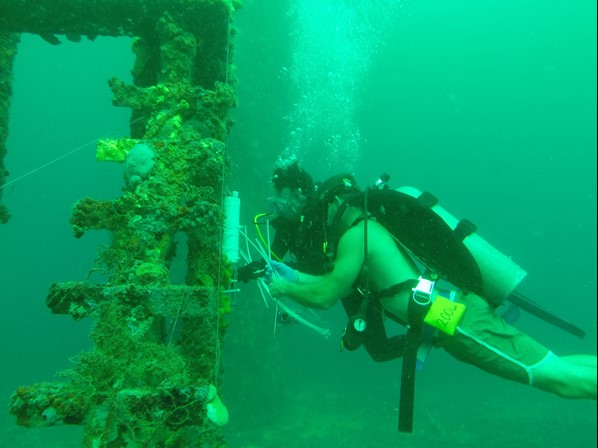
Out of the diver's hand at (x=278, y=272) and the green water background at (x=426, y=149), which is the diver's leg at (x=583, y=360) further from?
the green water background at (x=426, y=149)

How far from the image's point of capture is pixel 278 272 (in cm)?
354

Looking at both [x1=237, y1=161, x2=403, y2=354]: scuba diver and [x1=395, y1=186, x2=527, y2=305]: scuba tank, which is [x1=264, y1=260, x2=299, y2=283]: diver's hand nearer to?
[x1=237, y1=161, x2=403, y2=354]: scuba diver

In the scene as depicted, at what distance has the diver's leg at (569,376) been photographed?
8.79ft

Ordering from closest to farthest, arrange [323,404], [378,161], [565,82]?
[323,404] < [378,161] < [565,82]

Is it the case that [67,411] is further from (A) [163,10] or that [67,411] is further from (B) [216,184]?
(A) [163,10]

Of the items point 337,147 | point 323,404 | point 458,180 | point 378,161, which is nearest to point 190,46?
point 323,404

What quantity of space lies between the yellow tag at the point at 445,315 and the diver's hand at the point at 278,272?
118 centimetres

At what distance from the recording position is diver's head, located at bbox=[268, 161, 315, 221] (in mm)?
3797

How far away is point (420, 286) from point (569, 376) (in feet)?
3.73

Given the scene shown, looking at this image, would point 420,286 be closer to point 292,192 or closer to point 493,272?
point 493,272

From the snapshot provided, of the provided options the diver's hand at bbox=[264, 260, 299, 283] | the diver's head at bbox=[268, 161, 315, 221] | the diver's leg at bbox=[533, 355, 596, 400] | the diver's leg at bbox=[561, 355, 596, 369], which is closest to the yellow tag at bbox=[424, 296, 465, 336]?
the diver's leg at bbox=[533, 355, 596, 400]

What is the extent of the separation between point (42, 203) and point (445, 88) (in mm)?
86418

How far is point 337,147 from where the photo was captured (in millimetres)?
29734

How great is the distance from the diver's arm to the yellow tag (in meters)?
0.65
